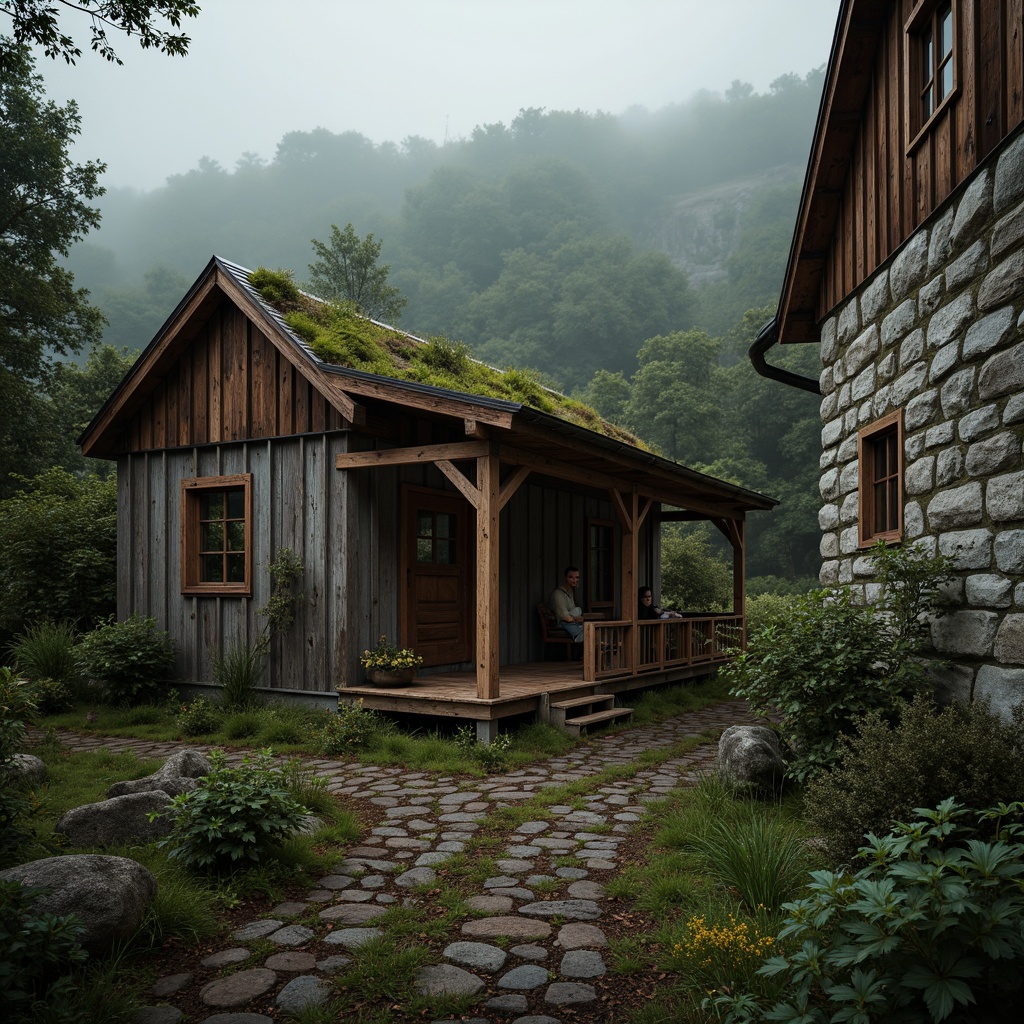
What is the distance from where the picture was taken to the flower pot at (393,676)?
9.09 m

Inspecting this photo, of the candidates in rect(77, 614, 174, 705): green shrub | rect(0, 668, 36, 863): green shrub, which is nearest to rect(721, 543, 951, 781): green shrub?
rect(0, 668, 36, 863): green shrub

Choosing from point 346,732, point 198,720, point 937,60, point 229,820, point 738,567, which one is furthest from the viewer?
point 738,567

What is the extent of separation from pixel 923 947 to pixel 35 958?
9.62 feet

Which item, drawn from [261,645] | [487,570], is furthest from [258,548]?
[487,570]

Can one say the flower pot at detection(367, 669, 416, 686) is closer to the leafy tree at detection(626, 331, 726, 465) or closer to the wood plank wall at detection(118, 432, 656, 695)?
the wood plank wall at detection(118, 432, 656, 695)

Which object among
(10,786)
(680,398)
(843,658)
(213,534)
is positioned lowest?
(10,786)

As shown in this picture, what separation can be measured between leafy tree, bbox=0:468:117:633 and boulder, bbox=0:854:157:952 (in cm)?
1005

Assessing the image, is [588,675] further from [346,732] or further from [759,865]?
[759,865]

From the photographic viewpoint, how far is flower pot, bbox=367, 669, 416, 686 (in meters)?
9.09

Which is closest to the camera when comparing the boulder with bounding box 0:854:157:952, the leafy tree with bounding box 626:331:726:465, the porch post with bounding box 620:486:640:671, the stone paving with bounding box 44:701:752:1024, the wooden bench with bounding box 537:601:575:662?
the stone paving with bounding box 44:701:752:1024

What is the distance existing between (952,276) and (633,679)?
701 cm

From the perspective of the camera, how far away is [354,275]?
131 ft

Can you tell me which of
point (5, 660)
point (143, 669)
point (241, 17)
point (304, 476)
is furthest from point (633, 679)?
point (241, 17)

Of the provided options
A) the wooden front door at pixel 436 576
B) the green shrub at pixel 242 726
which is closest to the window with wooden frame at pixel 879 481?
the wooden front door at pixel 436 576
